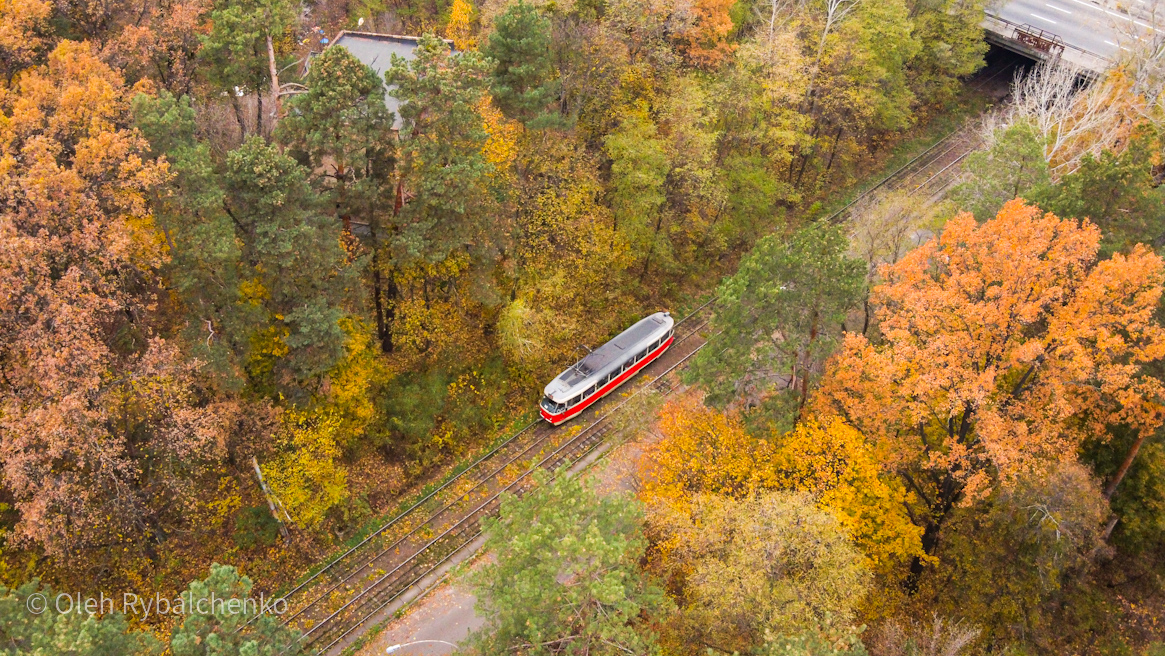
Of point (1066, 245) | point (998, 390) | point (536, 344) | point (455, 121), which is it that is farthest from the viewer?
point (536, 344)

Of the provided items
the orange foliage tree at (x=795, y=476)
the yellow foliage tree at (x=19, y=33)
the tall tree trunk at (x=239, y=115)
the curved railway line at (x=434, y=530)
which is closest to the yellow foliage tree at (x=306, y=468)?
the curved railway line at (x=434, y=530)

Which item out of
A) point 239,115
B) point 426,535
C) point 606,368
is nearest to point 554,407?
point 606,368

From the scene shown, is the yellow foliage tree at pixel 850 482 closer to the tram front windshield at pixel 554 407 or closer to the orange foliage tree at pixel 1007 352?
the orange foliage tree at pixel 1007 352

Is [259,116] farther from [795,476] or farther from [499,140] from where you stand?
[795,476]

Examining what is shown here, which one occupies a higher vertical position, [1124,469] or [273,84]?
[273,84]

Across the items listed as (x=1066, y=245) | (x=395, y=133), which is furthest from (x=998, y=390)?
(x=395, y=133)

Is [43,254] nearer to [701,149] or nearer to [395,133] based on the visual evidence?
[395,133]
